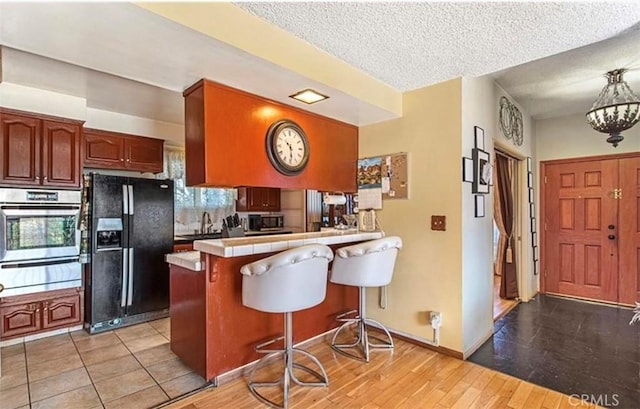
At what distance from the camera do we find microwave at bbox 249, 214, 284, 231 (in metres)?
5.55

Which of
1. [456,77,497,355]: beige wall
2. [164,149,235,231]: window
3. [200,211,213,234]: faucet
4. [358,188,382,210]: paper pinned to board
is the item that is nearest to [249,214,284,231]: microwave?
[164,149,235,231]: window

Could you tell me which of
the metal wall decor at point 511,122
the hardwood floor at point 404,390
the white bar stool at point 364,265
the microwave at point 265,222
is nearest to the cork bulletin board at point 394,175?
the white bar stool at point 364,265

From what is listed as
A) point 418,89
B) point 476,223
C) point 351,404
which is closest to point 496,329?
point 476,223

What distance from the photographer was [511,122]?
3898mm

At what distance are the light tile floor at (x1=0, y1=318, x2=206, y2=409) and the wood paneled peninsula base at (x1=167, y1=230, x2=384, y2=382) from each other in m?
0.22

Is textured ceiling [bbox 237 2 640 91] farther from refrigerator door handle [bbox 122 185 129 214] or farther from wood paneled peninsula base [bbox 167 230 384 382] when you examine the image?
refrigerator door handle [bbox 122 185 129 214]

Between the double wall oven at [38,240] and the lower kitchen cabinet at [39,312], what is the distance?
82 mm

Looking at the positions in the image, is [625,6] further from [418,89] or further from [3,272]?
[3,272]

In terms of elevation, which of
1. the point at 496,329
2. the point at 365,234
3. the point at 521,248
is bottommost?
the point at 496,329

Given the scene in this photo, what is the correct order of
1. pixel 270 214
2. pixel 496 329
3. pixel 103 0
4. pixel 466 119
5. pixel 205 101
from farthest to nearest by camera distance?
pixel 270 214
pixel 496 329
pixel 466 119
pixel 205 101
pixel 103 0

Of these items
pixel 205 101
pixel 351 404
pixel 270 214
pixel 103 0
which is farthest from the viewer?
pixel 270 214

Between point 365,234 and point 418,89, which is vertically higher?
point 418,89

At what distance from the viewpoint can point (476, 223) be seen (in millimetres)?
3014

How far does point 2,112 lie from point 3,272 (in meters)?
1.50
